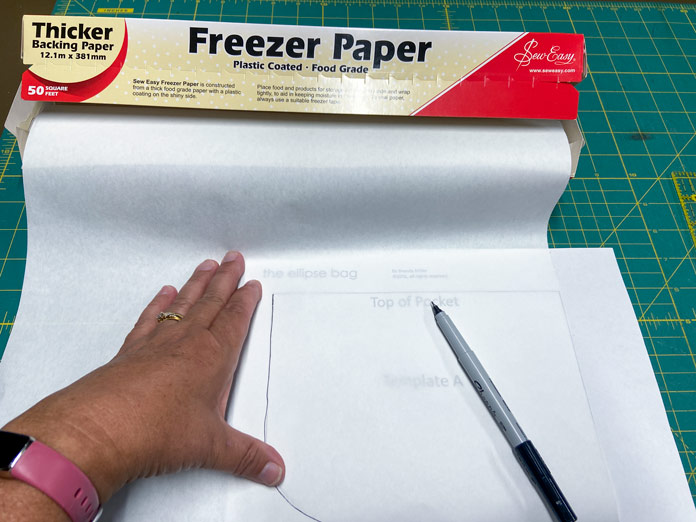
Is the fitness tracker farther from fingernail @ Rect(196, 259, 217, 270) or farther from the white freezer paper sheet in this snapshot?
fingernail @ Rect(196, 259, 217, 270)

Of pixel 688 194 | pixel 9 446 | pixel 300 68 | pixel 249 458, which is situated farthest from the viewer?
pixel 688 194

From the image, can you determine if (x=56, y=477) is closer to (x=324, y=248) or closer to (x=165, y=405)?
(x=165, y=405)

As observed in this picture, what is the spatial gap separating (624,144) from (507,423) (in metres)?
0.60

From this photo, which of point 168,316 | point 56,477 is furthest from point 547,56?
point 56,477

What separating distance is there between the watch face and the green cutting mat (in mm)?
369

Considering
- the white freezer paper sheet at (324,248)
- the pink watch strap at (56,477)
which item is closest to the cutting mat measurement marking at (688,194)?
the white freezer paper sheet at (324,248)

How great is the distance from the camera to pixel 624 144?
83 centimetres

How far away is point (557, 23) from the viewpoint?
0.97m

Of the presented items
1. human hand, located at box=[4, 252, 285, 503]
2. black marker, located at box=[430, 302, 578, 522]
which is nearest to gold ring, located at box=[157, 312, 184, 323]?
human hand, located at box=[4, 252, 285, 503]

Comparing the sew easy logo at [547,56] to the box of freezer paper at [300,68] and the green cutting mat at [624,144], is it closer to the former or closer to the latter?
the box of freezer paper at [300,68]

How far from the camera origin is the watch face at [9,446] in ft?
1.11

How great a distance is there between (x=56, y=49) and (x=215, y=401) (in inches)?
19.9

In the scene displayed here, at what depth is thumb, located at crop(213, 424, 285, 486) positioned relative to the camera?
47 centimetres

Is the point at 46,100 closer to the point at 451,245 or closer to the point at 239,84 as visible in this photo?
the point at 239,84
